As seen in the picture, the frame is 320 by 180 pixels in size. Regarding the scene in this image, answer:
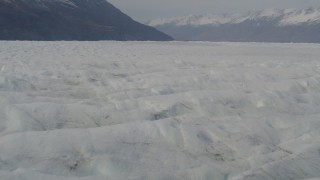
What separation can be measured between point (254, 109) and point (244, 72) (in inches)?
165

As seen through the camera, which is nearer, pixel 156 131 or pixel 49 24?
pixel 156 131

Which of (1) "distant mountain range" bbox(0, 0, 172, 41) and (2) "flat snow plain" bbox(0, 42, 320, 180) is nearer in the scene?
(2) "flat snow plain" bbox(0, 42, 320, 180)

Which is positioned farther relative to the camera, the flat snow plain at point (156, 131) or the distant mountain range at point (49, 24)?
the distant mountain range at point (49, 24)

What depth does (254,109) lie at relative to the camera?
7.35 m

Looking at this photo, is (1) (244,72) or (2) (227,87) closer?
(2) (227,87)

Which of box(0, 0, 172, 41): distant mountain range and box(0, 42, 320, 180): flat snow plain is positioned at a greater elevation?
box(0, 42, 320, 180): flat snow plain

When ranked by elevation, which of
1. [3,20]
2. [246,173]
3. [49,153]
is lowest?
[3,20]

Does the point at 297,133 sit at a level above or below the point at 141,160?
above

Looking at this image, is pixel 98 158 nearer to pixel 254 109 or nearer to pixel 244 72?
pixel 254 109

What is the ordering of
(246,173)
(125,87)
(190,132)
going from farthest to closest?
(125,87), (190,132), (246,173)

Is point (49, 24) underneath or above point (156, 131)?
underneath

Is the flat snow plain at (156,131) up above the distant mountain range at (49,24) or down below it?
above

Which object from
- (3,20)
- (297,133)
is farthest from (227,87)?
(3,20)

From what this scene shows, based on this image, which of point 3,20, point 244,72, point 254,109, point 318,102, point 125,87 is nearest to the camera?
point 254,109
